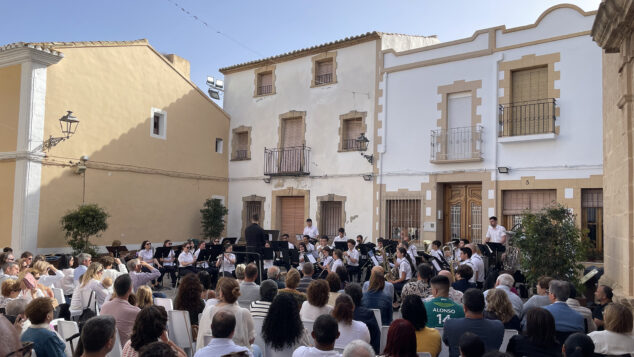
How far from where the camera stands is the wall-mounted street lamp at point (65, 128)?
12.9 meters

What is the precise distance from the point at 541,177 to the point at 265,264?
264 inches

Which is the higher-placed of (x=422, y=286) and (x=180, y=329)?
(x=422, y=286)

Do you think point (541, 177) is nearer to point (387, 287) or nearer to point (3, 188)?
point (387, 287)

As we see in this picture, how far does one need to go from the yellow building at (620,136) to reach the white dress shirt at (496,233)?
16.3 feet

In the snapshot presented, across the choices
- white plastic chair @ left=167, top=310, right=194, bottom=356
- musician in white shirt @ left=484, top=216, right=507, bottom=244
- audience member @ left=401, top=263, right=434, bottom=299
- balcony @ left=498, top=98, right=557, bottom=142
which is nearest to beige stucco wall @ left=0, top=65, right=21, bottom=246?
white plastic chair @ left=167, top=310, right=194, bottom=356

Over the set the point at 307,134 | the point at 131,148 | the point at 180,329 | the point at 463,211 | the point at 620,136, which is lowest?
the point at 180,329

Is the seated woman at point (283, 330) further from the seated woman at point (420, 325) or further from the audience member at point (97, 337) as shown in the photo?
the audience member at point (97, 337)

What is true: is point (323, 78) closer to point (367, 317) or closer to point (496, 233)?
point (496, 233)

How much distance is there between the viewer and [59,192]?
44.6 feet

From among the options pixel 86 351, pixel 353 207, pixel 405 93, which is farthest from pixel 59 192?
pixel 86 351

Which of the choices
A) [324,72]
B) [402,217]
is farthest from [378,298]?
[324,72]

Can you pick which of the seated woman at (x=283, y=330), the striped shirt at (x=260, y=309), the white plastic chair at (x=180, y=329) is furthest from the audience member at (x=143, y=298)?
the seated woman at (x=283, y=330)

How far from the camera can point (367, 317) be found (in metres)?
4.72

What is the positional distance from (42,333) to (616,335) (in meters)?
4.28
